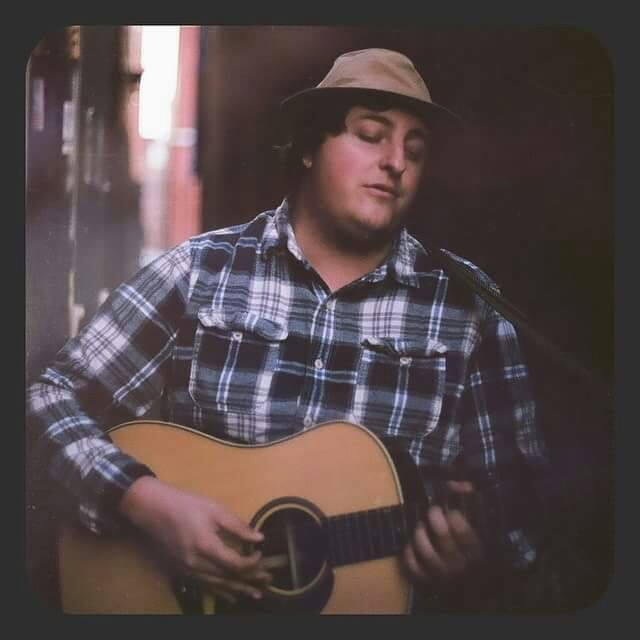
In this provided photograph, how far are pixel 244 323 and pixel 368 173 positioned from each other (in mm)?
501

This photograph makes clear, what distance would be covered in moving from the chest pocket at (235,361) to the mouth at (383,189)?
43cm

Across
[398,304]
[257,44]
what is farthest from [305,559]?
[257,44]

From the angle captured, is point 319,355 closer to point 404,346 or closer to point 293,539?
point 404,346

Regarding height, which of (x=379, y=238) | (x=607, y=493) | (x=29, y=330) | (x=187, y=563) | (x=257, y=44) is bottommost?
(x=187, y=563)

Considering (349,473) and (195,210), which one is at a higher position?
(195,210)

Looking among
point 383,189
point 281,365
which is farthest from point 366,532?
point 383,189

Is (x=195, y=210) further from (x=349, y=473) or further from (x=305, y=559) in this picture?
(x=305, y=559)

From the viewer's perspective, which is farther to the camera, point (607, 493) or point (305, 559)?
point (607, 493)

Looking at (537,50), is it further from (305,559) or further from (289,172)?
(305,559)

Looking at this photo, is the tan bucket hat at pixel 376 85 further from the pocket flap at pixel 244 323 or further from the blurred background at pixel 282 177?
the pocket flap at pixel 244 323

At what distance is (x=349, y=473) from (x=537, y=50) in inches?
47.8

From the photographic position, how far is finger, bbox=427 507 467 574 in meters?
2.42

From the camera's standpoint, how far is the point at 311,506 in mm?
2412

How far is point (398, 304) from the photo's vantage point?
2.49m
